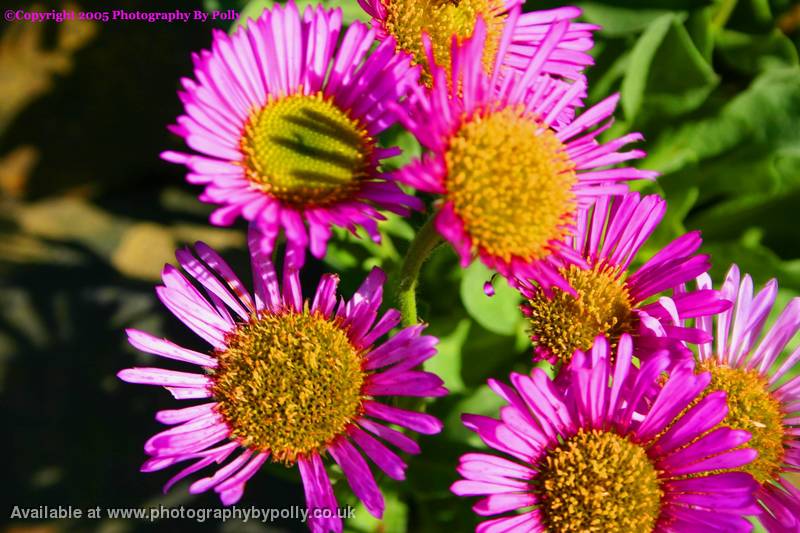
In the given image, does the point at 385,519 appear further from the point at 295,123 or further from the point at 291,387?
the point at 295,123

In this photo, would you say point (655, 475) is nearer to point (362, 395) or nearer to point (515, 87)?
point (362, 395)

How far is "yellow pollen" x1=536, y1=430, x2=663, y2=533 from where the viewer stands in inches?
61.8

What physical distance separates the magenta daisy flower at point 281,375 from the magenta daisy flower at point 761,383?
79 cm

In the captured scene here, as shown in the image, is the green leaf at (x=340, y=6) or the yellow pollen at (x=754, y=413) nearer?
the yellow pollen at (x=754, y=413)

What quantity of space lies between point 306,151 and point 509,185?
16.6 inches

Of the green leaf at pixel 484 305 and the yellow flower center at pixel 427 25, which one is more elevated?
the yellow flower center at pixel 427 25

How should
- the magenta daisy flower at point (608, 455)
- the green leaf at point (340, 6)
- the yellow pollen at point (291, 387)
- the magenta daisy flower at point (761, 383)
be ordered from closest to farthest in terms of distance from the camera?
the magenta daisy flower at point (608, 455), the yellow pollen at point (291, 387), the magenta daisy flower at point (761, 383), the green leaf at point (340, 6)

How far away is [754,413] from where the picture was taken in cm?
181

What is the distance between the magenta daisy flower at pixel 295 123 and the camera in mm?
1388
